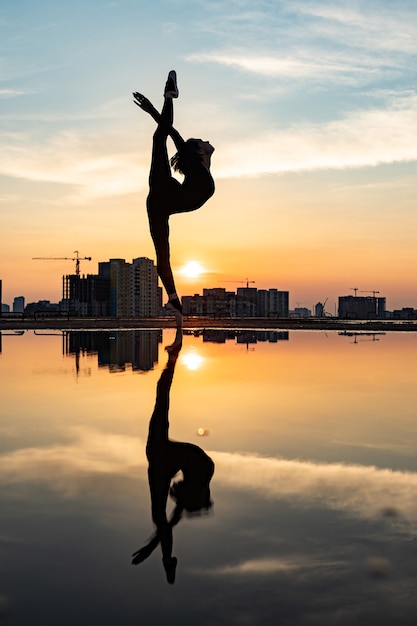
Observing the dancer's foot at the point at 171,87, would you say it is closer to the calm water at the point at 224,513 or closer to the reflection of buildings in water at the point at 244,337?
the calm water at the point at 224,513

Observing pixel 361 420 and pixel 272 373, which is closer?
pixel 361 420

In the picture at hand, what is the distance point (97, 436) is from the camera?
1027cm

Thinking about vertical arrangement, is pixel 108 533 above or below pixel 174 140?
below

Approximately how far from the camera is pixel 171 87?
25031 mm

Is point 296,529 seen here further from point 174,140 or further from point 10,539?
point 174,140

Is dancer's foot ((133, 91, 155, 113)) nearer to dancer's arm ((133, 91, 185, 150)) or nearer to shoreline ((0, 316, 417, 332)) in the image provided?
dancer's arm ((133, 91, 185, 150))

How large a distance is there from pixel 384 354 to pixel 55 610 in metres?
26.2

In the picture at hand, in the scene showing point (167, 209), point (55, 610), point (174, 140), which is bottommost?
point (55, 610)

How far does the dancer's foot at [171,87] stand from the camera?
25.0 meters

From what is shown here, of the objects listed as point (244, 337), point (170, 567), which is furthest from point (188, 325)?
point (170, 567)

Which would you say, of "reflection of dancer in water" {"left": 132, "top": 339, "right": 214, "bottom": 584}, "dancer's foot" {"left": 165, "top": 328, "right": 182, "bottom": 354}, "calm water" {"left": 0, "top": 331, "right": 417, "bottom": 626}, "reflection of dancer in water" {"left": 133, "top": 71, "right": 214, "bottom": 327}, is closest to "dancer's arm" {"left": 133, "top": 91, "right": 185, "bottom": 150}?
"reflection of dancer in water" {"left": 133, "top": 71, "right": 214, "bottom": 327}

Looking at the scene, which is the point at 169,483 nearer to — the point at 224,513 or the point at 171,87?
the point at 224,513

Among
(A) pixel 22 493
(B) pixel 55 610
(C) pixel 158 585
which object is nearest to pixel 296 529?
(C) pixel 158 585

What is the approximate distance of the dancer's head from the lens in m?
24.2
